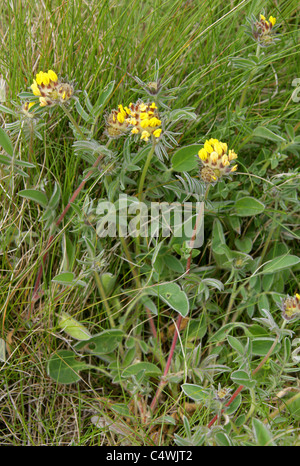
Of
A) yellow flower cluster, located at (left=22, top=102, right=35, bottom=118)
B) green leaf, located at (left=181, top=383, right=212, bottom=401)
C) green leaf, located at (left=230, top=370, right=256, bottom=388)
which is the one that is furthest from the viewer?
yellow flower cluster, located at (left=22, top=102, right=35, bottom=118)

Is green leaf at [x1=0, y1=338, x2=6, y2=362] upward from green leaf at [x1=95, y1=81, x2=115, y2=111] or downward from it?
downward

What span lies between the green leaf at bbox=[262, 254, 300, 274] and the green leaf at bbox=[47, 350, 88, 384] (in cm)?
80

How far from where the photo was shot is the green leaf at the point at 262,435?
1381 mm

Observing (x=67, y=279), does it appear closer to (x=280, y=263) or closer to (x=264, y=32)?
(x=280, y=263)

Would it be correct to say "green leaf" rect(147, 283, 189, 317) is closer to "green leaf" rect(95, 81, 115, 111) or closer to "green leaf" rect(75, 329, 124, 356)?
"green leaf" rect(75, 329, 124, 356)

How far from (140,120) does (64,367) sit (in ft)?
3.16

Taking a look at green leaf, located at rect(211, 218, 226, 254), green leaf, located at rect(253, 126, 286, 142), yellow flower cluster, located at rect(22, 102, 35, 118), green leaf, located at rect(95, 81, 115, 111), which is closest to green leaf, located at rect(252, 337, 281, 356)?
green leaf, located at rect(211, 218, 226, 254)

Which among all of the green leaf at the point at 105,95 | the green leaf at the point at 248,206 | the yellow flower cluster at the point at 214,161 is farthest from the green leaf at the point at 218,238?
the green leaf at the point at 105,95

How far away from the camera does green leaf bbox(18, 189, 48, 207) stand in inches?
72.2

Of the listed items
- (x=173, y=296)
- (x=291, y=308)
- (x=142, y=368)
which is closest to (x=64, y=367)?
(x=142, y=368)

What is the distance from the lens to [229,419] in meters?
→ 1.59

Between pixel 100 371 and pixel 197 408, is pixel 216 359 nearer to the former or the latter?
pixel 197 408
